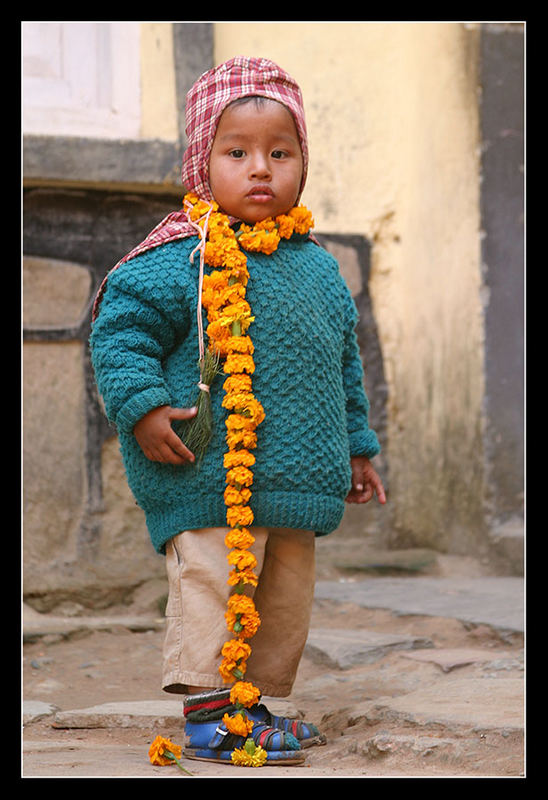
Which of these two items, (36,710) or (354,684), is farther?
(354,684)

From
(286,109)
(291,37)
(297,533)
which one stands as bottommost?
(297,533)

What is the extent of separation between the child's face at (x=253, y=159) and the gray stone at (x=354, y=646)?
1465 millimetres

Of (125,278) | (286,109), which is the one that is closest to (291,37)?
(286,109)

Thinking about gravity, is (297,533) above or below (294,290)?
below

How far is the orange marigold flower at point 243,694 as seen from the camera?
215 cm

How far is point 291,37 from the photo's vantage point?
4.45 m

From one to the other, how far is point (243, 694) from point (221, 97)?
1273mm

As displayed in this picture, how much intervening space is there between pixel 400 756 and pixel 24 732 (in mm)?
992

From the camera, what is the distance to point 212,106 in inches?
92.7

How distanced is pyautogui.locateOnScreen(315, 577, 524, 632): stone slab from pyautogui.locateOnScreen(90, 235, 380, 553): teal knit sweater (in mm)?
1271

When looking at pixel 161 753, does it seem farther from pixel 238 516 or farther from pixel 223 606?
pixel 238 516

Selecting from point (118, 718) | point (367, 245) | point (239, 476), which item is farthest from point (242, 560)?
point (367, 245)

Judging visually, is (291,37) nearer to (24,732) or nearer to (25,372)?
(25,372)

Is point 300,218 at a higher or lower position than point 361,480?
higher
